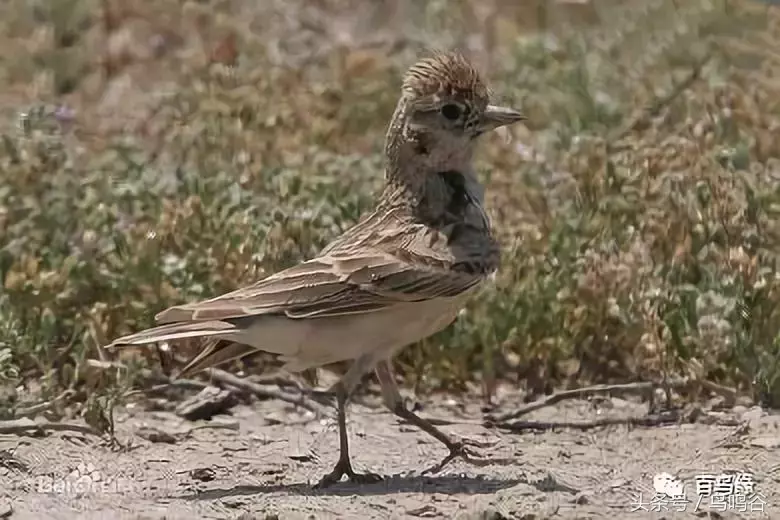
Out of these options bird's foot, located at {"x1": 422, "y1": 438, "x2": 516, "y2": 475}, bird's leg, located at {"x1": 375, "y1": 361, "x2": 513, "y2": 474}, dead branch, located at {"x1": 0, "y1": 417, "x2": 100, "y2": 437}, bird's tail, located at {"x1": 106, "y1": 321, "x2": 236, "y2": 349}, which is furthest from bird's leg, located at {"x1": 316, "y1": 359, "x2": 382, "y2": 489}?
dead branch, located at {"x1": 0, "y1": 417, "x2": 100, "y2": 437}

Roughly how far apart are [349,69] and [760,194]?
11.4 feet

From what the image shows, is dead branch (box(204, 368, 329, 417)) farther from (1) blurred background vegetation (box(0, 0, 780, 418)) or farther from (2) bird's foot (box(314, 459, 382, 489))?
(2) bird's foot (box(314, 459, 382, 489))

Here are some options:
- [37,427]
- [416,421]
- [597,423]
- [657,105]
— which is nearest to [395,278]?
[416,421]

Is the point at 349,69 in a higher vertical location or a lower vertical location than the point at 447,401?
higher

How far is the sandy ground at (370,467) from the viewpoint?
209 inches

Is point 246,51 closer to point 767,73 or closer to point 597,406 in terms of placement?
point 767,73

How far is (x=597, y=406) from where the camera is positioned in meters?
6.82

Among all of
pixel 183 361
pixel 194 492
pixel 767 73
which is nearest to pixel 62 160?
pixel 183 361

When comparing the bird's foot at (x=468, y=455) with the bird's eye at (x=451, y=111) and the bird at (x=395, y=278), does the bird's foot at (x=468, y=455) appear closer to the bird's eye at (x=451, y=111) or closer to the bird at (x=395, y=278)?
the bird at (x=395, y=278)

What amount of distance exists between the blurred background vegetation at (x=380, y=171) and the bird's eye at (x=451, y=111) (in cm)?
121

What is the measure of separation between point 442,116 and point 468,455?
1162 millimetres

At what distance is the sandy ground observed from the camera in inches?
209

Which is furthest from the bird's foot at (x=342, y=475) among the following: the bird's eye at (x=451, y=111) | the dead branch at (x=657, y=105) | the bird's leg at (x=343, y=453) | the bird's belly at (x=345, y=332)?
the dead branch at (x=657, y=105)

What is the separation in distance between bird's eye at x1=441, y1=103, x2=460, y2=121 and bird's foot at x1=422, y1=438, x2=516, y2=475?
1105 mm
